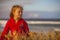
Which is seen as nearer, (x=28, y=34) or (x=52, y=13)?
(x=28, y=34)

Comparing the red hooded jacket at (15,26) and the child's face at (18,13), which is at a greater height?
the child's face at (18,13)

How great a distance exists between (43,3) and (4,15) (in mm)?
287

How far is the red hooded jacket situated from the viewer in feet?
4.23

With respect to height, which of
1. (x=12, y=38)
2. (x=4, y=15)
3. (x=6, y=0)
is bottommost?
(x=12, y=38)

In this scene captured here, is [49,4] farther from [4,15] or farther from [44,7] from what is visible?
[4,15]

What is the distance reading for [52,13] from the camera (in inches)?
53.1

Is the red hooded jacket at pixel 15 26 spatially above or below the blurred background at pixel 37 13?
below

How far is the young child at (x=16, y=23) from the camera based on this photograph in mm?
1288

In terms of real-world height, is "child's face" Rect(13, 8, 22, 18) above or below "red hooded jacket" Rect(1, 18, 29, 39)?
above

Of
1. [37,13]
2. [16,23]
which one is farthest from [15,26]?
[37,13]

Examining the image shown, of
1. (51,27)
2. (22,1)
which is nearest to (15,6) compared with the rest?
(22,1)

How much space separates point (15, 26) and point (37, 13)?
181mm

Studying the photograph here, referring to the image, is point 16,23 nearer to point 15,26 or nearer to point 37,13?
point 15,26

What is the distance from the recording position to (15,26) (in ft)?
4.27
